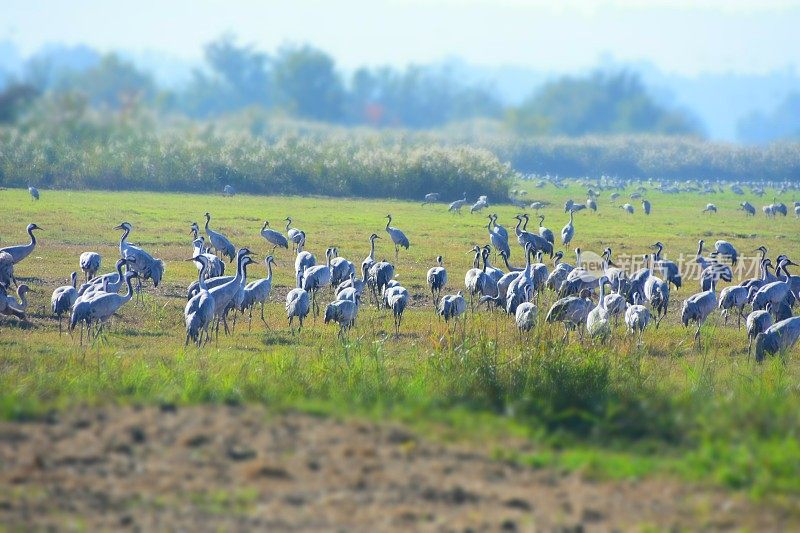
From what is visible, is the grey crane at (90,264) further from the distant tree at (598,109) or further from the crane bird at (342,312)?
the distant tree at (598,109)

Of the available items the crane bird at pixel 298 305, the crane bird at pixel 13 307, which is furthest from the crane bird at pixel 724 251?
the crane bird at pixel 13 307

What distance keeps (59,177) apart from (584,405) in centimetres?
2659

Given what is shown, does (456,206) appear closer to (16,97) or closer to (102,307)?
(102,307)

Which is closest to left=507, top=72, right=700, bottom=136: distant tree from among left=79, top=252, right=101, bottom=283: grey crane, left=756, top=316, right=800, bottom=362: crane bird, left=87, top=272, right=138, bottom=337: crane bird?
left=756, top=316, right=800, bottom=362: crane bird

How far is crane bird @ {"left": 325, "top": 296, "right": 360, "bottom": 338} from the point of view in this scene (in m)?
13.8

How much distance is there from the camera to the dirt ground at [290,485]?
5.73 m

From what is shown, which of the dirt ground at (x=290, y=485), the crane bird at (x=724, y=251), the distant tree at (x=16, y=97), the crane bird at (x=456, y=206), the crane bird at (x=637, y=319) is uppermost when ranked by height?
the distant tree at (x=16, y=97)

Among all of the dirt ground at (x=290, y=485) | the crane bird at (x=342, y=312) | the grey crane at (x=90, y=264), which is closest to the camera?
the dirt ground at (x=290, y=485)

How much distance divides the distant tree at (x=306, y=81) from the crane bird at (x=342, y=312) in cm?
282

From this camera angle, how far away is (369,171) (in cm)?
3756

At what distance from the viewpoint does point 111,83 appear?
12.9 m

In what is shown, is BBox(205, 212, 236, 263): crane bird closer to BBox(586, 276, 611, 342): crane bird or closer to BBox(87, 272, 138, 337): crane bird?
BBox(87, 272, 138, 337): crane bird

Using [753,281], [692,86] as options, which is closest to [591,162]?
[692,86]

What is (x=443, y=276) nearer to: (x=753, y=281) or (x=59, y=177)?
(x=753, y=281)
